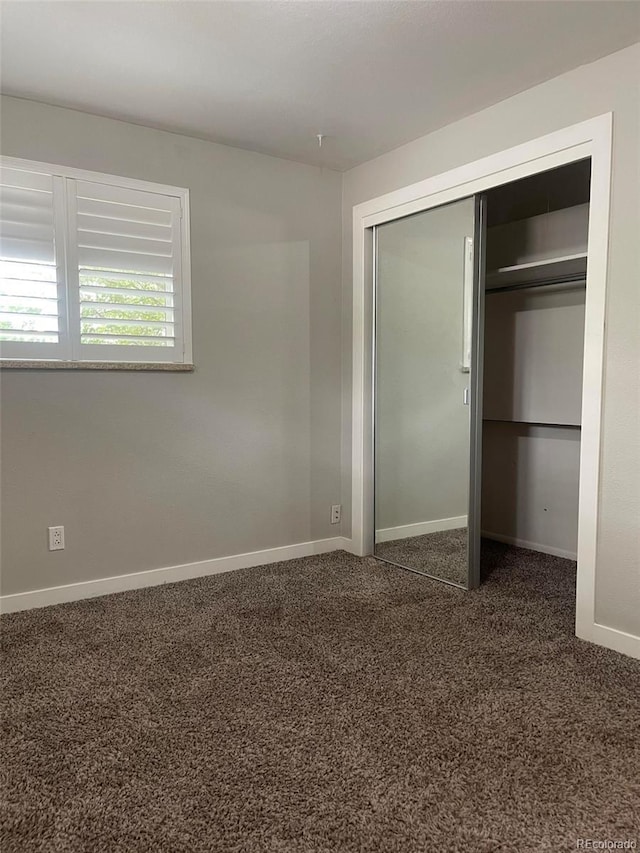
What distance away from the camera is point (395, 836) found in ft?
4.87

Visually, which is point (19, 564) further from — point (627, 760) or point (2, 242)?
point (627, 760)

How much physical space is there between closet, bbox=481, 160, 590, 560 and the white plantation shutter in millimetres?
2508

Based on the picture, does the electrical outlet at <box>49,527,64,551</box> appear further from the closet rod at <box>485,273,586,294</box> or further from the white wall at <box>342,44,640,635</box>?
the closet rod at <box>485,273,586,294</box>

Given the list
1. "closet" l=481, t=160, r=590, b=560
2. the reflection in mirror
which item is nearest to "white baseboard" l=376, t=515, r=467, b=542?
the reflection in mirror

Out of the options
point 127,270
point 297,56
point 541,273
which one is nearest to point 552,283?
point 541,273

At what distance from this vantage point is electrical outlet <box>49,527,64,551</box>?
2980 millimetres

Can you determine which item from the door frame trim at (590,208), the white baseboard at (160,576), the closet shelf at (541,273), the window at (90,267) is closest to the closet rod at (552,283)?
the closet shelf at (541,273)

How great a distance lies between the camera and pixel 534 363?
3.96 metres

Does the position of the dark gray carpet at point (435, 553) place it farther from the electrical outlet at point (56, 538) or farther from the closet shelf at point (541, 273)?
the electrical outlet at point (56, 538)

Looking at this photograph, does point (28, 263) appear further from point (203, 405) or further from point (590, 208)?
point (590, 208)

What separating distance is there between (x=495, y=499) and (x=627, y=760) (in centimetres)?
262

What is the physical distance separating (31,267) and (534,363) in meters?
3.00

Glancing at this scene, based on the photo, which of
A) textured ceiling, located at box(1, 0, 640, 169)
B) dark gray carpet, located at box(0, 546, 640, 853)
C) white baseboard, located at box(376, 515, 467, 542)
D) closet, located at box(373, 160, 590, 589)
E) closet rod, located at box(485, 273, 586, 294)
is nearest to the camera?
dark gray carpet, located at box(0, 546, 640, 853)

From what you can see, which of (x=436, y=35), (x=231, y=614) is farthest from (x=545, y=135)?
(x=231, y=614)
